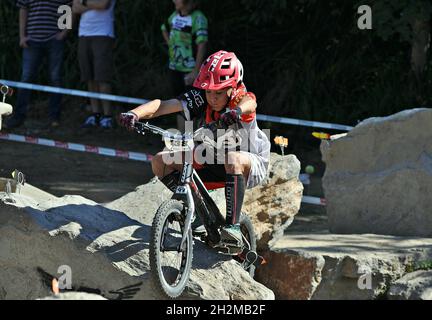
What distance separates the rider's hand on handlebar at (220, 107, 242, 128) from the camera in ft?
20.1

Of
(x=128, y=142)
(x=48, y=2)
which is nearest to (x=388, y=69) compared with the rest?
(x=128, y=142)

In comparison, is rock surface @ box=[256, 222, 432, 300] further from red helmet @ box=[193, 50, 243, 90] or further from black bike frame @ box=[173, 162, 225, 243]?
red helmet @ box=[193, 50, 243, 90]

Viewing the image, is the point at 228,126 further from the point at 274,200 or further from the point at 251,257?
the point at 274,200

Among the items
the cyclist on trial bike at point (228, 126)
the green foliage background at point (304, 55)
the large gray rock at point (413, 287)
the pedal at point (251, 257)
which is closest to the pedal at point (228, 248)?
the cyclist on trial bike at point (228, 126)

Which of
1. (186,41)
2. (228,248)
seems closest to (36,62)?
(186,41)

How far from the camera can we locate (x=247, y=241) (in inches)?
278

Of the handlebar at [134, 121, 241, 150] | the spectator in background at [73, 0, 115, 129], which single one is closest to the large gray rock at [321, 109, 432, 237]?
the handlebar at [134, 121, 241, 150]

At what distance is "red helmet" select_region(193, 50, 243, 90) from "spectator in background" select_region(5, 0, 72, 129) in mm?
5810

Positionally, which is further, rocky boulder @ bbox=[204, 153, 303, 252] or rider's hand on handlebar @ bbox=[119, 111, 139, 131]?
rocky boulder @ bbox=[204, 153, 303, 252]

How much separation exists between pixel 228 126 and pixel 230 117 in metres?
0.17

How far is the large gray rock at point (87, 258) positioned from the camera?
623cm

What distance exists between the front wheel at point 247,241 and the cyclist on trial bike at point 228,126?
0.40m

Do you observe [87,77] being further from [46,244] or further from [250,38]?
[46,244]

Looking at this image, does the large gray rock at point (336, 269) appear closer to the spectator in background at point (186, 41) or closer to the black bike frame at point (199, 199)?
the black bike frame at point (199, 199)
